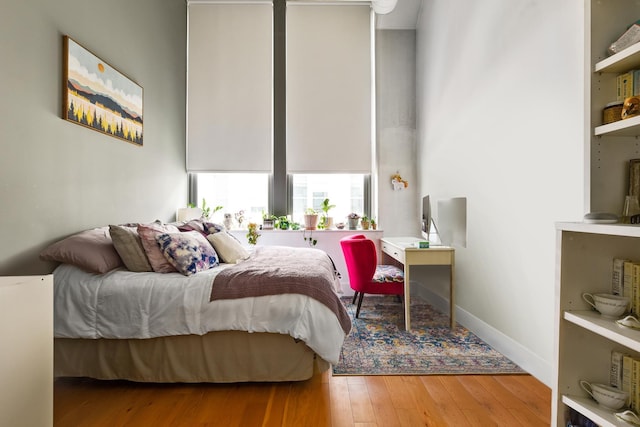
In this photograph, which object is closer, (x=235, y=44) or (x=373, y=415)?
(x=373, y=415)

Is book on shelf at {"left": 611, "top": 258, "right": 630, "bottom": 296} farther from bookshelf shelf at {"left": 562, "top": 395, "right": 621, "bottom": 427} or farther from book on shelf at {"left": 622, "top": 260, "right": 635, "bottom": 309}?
bookshelf shelf at {"left": 562, "top": 395, "right": 621, "bottom": 427}

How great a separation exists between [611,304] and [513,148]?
56.3 inches

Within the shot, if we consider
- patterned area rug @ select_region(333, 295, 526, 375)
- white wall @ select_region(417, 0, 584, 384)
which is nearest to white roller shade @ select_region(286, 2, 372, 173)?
white wall @ select_region(417, 0, 584, 384)

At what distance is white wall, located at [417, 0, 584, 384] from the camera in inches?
81.5

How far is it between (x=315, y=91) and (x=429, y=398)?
3.80m

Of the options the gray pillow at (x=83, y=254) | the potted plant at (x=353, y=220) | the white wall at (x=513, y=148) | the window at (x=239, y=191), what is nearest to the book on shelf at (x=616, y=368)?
the white wall at (x=513, y=148)

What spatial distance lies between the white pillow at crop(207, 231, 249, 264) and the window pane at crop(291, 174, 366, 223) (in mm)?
1929

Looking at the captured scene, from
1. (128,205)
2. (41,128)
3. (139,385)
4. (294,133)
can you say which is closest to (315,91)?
(294,133)

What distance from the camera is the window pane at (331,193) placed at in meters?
4.76

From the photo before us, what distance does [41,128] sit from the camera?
7.27 feet

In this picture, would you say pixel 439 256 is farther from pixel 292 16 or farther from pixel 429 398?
pixel 292 16

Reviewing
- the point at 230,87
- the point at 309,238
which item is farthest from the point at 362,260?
the point at 230,87

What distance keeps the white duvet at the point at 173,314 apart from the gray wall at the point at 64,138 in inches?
15.2

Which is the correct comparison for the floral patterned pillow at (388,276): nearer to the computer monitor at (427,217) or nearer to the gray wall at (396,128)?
the computer monitor at (427,217)
